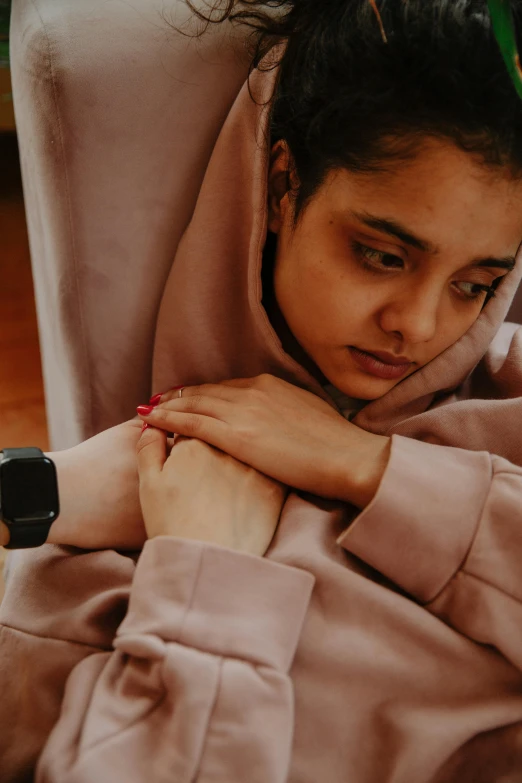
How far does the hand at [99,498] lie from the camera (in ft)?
2.41

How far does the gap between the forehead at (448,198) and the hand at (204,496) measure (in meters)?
0.31

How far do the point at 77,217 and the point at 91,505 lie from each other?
363mm

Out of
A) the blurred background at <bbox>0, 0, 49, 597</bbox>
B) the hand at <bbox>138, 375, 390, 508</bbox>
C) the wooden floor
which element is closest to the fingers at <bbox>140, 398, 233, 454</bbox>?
the hand at <bbox>138, 375, 390, 508</bbox>

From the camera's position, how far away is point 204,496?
73 cm

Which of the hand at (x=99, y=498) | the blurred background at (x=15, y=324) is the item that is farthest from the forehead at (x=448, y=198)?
the blurred background at (x=15, y=324)

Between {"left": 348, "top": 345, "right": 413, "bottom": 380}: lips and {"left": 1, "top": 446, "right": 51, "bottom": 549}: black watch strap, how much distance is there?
37 centimetres

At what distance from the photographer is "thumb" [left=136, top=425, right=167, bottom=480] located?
0.76m

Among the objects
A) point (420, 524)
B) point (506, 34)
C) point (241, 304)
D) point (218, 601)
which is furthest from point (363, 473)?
point (506, 34)

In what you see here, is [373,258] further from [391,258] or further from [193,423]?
[193,423]

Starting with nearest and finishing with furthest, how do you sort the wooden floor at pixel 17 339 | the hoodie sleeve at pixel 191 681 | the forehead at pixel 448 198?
the hoodie sleeve at pixel 191 681 < the forehead at pixel 448 198 < the wooden floor at pixel 17 339

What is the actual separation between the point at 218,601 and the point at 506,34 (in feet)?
1.84

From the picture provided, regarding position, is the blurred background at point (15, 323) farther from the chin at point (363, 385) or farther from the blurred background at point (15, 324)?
the chin at point (363, 385)

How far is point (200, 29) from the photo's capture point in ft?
2.80

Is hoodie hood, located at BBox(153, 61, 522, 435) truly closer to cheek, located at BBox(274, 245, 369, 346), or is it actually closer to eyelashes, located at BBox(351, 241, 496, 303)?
cheek, located at BBox(274, 245, 369, 346)
